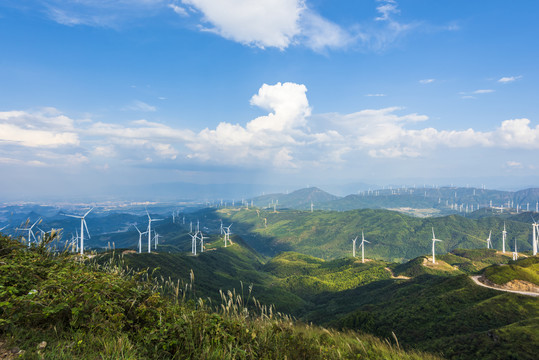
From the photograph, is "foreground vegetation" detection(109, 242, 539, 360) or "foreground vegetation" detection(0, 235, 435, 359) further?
"foreground vegetation" detection(109, 242, 539, 360)

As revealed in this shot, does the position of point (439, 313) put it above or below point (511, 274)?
below

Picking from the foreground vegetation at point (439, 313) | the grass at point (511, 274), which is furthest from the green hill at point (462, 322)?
the grass at point (511, 274)

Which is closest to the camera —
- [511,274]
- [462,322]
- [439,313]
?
[462,322]

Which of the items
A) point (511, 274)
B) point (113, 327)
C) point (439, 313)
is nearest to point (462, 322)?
point (439, 313)

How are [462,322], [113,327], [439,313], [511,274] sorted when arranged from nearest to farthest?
[113,327], [462,322], [439,313], [511,274]

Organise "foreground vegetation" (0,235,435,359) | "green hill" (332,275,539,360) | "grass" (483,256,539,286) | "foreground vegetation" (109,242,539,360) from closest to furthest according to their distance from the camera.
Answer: "foreground vegetation" (0,235,435,359), "green hill" (332,275,539,360), "foreground vegetation" (109,242,539,360), "grass" (483,256,539,286)

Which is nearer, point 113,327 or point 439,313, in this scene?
point 113,327

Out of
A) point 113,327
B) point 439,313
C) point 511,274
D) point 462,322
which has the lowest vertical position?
point 439,313

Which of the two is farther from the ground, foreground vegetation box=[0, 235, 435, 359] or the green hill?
foreground vegetation box=[0, 235, 435, 359]

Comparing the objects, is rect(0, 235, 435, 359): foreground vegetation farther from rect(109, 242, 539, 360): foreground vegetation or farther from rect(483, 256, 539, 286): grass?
rect(483, 256, 539, 286): grass

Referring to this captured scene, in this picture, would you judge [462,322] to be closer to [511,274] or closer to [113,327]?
[511,274]

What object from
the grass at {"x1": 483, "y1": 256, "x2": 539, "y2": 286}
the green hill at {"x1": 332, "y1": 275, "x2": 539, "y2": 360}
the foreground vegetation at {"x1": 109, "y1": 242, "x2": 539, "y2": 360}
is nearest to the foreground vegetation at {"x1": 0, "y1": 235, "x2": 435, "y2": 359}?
the foreground vegetation at {"x1": 109, "y1": 242, "x2": 539, "y2": 360}

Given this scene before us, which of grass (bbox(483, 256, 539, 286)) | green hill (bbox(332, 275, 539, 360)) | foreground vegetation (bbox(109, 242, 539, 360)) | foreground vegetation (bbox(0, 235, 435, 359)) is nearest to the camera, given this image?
foreground vegetation (bbox(0, 235, 435, 359))

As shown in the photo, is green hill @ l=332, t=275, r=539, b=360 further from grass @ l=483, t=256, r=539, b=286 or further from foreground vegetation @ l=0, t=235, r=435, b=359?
foreground vegetation @ l=0, t=235, r=435, b=359
